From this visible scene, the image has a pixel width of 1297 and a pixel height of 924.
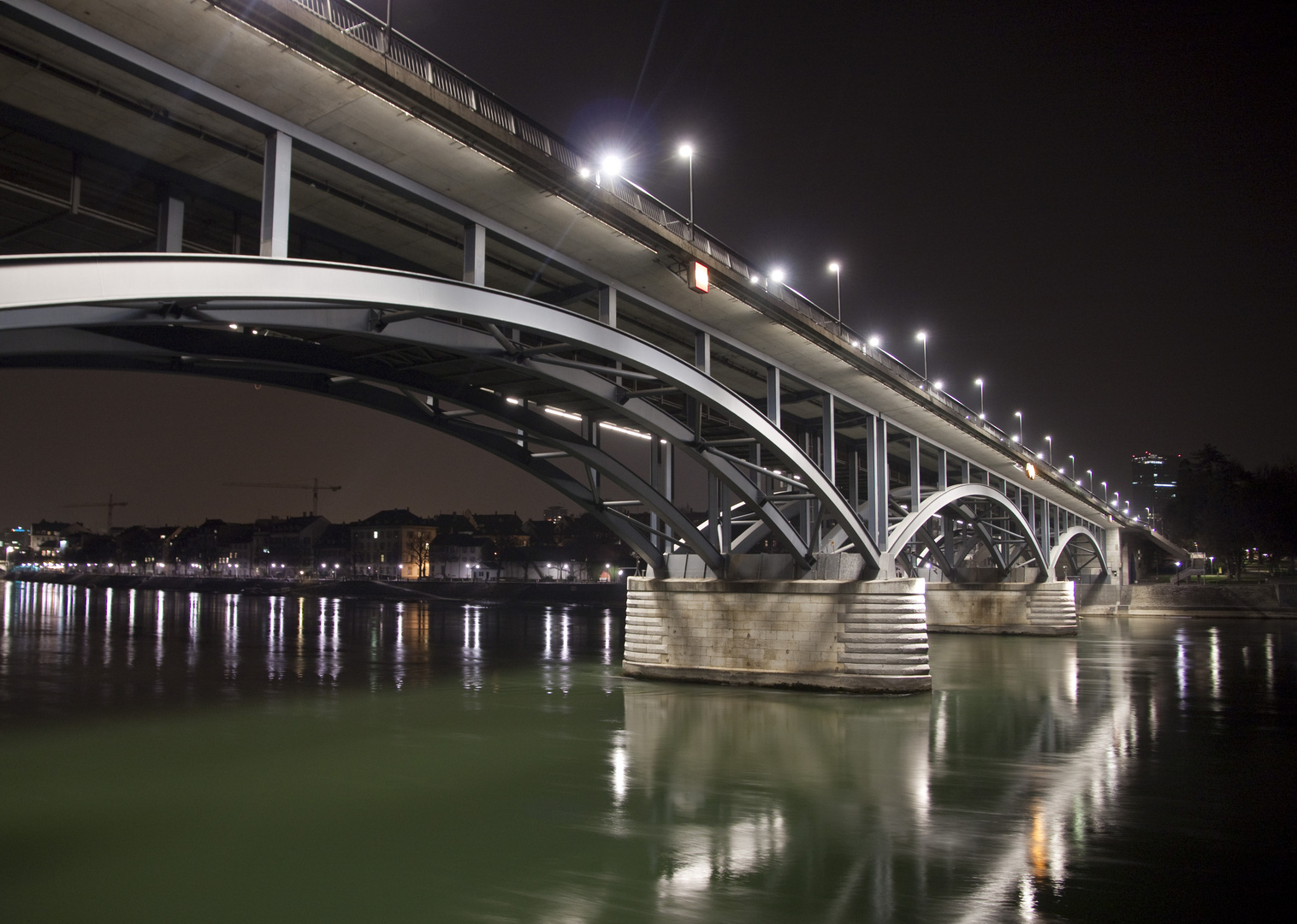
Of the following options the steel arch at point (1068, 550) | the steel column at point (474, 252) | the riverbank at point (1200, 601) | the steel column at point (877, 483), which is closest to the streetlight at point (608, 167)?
the steel column at point (474, 252)

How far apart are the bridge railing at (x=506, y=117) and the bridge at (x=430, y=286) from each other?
0.15 feet

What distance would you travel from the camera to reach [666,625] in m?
24.4

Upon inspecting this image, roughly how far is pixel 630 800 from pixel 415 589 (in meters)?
83.1

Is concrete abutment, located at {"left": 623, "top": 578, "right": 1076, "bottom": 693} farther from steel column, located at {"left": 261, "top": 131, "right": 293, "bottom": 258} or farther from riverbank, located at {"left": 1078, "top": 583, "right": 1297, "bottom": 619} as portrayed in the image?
Answer: riverbank, located at {"left": 1078, "top": 583, "right": 1297, "bottom": 619}

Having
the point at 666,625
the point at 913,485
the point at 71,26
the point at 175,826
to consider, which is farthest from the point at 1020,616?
the point at 71,26

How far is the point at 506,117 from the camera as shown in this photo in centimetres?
1283

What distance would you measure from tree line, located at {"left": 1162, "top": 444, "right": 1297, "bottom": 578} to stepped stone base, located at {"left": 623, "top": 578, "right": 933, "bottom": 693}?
73631mm

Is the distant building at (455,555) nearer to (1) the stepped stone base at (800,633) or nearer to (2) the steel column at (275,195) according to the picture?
(1) the stepped stone base at (800,633)

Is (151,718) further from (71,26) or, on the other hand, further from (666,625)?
(71,26)

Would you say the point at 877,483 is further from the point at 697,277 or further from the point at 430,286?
the point at 430,286

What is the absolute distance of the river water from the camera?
8969 mm

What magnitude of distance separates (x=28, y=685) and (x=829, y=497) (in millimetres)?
21304

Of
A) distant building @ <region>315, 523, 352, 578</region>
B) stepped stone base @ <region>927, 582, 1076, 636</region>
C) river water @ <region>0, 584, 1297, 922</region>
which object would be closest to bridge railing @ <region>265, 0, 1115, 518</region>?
river water @ <region>0, 584, 1297, 922</region>

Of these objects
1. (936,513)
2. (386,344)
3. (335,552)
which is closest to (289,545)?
(335,552)
